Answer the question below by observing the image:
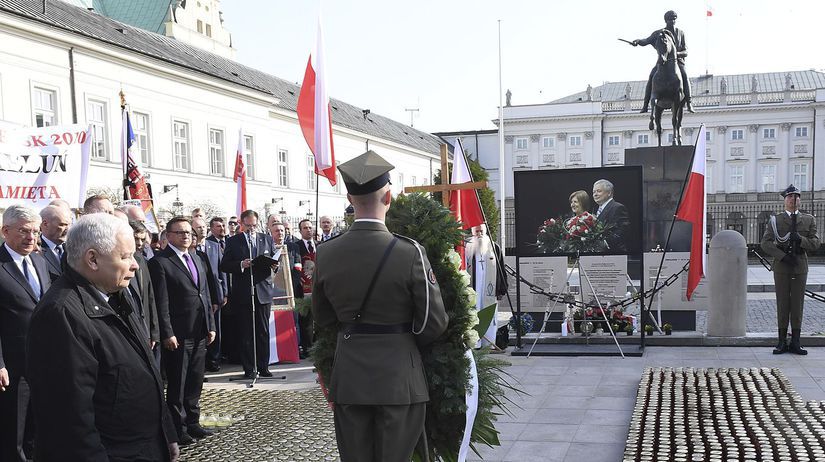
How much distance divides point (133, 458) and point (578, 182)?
8.52m

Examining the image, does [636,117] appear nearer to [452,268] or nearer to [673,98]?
[673,98]

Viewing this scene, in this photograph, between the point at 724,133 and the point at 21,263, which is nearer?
the point at 21,263

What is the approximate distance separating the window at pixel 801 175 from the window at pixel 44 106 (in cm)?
6478

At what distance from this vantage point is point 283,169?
40.2 metres

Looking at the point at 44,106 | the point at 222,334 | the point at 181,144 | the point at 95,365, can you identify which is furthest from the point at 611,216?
the point at 181,144

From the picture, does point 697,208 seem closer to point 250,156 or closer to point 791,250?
point 791,250

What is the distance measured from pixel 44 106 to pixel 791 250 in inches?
905

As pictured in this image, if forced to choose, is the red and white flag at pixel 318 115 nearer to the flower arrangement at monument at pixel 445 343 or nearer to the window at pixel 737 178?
the flower arrangement at monument at pixel 445 343

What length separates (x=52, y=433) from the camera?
2.49m

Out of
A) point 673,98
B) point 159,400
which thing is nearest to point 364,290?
point 159,400

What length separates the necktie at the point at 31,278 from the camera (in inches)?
195

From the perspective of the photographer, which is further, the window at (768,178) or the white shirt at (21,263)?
the window at (768,178)

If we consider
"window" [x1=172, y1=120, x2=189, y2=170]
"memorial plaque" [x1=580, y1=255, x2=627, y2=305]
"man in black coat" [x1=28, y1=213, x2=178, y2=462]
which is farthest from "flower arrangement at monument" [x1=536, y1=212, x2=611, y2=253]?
"window" [x1=172, y1=120, x2=189, y2=170]

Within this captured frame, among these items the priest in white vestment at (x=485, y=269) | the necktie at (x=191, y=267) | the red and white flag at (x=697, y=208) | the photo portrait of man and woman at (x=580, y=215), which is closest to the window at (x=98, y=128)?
the priest in white vestment at (x=485, y=269)
